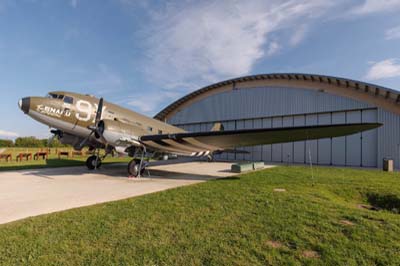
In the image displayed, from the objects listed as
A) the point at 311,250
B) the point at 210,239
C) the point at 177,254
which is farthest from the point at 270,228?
the point at 177,254

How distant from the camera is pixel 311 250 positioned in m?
3.64

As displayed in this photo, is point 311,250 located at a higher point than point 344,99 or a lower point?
lower

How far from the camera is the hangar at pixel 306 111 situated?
1794 cm

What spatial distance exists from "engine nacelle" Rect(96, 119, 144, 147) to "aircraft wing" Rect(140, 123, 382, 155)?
22.1 inches

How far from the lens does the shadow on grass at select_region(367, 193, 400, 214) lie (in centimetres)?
766

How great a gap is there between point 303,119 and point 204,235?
21.1 meters

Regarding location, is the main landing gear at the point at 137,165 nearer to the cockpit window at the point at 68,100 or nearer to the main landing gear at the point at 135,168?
the main landing gear at the point at 135,168

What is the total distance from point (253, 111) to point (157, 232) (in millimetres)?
22779

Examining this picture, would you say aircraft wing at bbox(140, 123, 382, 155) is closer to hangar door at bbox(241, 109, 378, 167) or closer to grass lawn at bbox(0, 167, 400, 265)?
grass lawn at bbox(0, 167, 400, 265)

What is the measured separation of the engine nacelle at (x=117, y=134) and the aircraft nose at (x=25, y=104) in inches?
139

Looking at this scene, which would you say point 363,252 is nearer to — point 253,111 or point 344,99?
point 344,99

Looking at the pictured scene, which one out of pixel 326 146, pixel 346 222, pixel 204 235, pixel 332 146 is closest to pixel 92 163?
pixel 204 235

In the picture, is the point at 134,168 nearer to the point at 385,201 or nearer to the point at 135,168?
the point at 135,168

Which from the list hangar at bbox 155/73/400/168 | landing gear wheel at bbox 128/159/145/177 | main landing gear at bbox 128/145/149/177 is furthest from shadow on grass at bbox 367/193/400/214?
landing gear wheel at bbox 128/159/145/177
